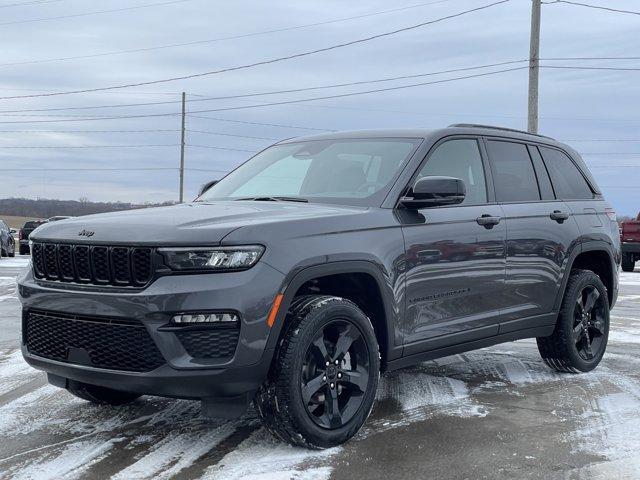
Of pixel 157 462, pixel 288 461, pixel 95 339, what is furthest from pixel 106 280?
pixel 288 461

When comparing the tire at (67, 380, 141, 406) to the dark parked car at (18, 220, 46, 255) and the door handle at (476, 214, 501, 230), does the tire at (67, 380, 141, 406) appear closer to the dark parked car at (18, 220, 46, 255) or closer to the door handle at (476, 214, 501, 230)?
the door handle at (476, 214, 501, 230)

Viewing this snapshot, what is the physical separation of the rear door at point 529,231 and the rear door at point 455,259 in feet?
0.49

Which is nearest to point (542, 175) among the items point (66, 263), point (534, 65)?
point (66, 263)

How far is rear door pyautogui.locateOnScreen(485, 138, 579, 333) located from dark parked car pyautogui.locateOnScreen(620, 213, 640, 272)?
1581 cm

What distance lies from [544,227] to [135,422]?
3362 mm

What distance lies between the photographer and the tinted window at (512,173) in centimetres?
611

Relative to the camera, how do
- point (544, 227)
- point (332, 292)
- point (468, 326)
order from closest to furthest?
1. point (332, 292)
2. point (468, 326)
3. point (544, 227)

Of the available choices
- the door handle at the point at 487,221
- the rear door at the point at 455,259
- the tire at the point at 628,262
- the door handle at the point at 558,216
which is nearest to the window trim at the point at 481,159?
the rear door at the point at 455,259

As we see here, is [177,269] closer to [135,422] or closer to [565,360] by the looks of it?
[135,422]

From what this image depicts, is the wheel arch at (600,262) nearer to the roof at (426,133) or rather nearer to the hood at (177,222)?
the roof at (426,133)

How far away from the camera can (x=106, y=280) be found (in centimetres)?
420

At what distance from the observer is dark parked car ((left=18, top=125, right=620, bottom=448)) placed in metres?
4.03

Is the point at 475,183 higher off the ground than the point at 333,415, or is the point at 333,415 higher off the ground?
the point at 475,183

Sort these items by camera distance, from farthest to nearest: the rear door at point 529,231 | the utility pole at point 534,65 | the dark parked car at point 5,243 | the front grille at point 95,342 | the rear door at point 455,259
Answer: the dark parked car at point 5,243, the utility pole at point 534,65, the rear door at point 529,231, the rear door at point 455,259, the front grille at point 95,342
